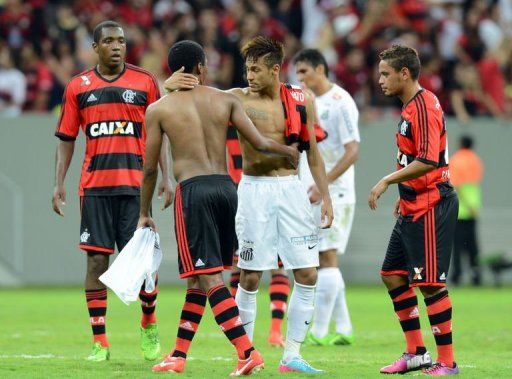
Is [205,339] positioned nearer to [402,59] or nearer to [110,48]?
[110,48]

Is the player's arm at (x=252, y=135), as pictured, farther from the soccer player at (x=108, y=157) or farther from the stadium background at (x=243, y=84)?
the stadium background at (x=243, y=84)

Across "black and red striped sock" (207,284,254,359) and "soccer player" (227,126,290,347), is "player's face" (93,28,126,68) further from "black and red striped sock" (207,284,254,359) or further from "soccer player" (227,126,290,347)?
"black and red striped sock" (207,284,254,359)

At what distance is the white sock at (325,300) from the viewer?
11.4 m

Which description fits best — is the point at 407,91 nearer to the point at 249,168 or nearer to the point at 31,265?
the point at 249,168

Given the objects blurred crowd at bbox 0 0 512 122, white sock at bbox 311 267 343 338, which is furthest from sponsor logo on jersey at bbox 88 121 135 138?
blurred crowd at bbox 0 0 512 122

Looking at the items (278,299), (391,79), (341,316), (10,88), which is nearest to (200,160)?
(391,79)

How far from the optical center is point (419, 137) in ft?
27.4

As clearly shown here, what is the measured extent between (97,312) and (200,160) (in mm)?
2051

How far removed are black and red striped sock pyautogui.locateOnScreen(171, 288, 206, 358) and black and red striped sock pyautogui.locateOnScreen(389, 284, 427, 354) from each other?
145cm

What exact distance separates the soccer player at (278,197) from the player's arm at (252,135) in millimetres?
398

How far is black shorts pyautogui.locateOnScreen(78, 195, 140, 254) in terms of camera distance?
9734mm

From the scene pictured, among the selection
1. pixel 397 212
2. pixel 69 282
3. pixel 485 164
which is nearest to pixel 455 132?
pixel 485 164

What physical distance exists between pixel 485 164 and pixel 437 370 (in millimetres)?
13398

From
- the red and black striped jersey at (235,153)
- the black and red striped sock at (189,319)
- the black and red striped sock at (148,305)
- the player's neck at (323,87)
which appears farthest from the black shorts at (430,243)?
the player's neck at (323,87)
